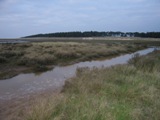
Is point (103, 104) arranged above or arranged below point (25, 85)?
above

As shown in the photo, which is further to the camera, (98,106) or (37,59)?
(37,59)

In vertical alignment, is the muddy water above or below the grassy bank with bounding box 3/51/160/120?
below

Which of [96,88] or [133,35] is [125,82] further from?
[133,35]

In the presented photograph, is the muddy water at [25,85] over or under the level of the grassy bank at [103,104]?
under

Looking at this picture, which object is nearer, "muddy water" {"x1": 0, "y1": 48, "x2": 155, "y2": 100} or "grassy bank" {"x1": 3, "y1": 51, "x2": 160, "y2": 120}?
"grassy bank" {"x1": 3, "y1": 51, "x2": 160, "y2": 120}

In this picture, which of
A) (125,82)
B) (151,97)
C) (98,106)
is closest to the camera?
(98,106)

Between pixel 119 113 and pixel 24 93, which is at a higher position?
pixel 119 113

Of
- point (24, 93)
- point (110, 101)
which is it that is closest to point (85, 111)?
point (110, 101)

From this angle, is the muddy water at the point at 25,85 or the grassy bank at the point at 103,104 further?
the muddy water at the point at 25,85

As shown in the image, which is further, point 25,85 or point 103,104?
point 25,85

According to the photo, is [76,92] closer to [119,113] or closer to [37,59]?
[119,113]

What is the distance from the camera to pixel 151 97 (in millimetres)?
7656

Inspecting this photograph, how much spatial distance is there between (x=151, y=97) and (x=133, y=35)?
504 ft

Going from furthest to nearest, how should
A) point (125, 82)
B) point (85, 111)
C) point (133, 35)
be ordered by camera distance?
1. point (133, 35)
2. point (125, 82)
3. point (85, 111)
